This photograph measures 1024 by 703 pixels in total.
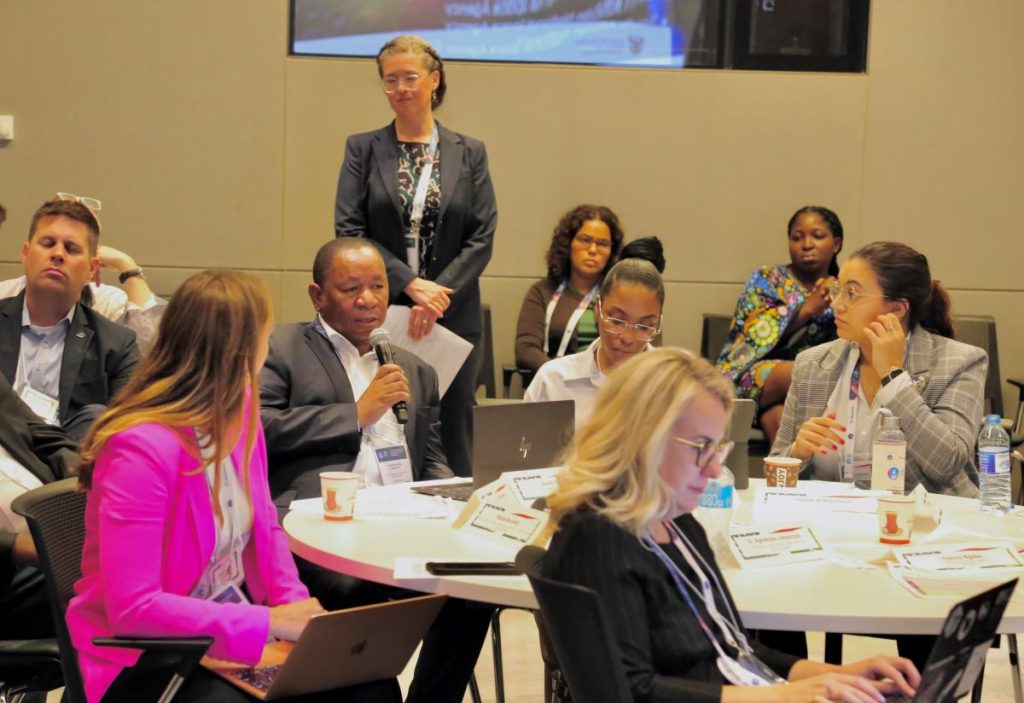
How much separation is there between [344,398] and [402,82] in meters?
1.71

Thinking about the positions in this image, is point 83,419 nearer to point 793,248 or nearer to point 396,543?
point 396,543

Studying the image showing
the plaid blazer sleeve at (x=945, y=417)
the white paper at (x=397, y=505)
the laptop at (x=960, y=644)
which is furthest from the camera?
the plaid blazer sleeve at (x=945, y=417)

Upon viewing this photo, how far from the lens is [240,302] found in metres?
2.27

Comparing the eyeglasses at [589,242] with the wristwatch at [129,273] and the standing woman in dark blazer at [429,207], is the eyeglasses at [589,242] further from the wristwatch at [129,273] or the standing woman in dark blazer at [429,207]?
the wristwatch at [129,273]

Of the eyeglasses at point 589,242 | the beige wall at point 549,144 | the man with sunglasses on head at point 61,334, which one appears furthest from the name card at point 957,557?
the beige wall at point 549,144

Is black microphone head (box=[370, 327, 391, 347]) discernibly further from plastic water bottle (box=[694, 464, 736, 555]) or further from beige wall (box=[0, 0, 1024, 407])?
beige wall (box=[0, 0, 1024, 407])

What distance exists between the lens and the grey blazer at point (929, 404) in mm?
3463

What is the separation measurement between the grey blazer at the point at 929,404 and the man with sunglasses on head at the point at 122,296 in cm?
219

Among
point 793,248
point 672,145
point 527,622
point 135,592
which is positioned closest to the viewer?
point 135,592

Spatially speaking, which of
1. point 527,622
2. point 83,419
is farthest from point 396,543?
point 527,622

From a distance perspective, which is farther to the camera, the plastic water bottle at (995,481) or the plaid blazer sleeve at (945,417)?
the plaid blazer sleeve at (945,417)

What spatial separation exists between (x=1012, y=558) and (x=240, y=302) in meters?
1.55

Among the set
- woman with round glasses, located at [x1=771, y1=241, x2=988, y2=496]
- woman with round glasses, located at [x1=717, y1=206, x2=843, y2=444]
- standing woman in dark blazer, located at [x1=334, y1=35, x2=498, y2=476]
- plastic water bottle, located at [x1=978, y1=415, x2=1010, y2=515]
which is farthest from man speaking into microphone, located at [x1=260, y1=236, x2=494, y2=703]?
woman with round glasses, located at [x1=717, y1=206, x2=843, y2=444]

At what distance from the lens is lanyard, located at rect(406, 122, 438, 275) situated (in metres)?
4.94
